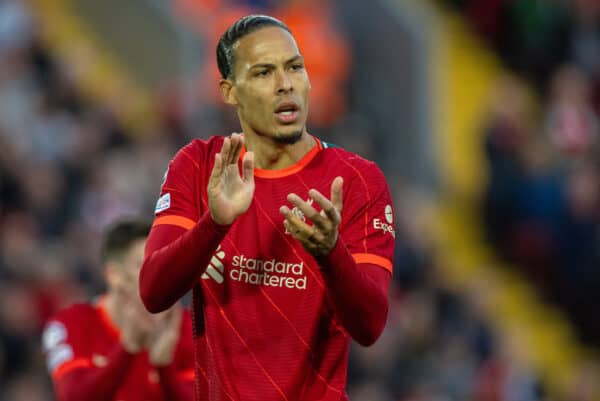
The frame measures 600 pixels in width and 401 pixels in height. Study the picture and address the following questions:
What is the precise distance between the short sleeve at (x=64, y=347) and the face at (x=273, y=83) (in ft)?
6.21

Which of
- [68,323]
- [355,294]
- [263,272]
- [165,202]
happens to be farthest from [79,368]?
[355,294]

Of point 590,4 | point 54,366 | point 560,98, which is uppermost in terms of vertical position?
point 590,4

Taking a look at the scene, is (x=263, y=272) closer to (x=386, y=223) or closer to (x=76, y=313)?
(x=386, y=223)

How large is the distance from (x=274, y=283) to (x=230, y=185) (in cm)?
42

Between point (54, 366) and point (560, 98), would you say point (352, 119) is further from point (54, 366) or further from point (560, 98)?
point (54, 366)

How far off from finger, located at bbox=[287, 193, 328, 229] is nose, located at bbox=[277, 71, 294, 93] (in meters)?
0.56

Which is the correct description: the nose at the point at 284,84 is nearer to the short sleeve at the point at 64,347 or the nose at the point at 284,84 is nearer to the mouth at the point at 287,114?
the mouth at the point at 287,114

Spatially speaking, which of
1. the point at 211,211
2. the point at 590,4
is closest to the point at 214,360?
the point at 211,211

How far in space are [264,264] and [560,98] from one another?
8.95 meters

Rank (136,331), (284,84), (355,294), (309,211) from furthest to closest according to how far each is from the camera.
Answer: (136,331)
(284,84)
(355,294)
(309,211)

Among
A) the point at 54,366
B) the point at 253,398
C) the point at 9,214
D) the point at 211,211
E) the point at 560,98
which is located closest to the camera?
the point at 211,211

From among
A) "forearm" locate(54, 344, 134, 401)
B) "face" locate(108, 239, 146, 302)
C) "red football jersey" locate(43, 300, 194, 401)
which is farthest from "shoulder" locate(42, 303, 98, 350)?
"forearm" locate(54, 344, 134, 401)

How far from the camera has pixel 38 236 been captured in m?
10.1

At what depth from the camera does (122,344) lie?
5.90 metres
